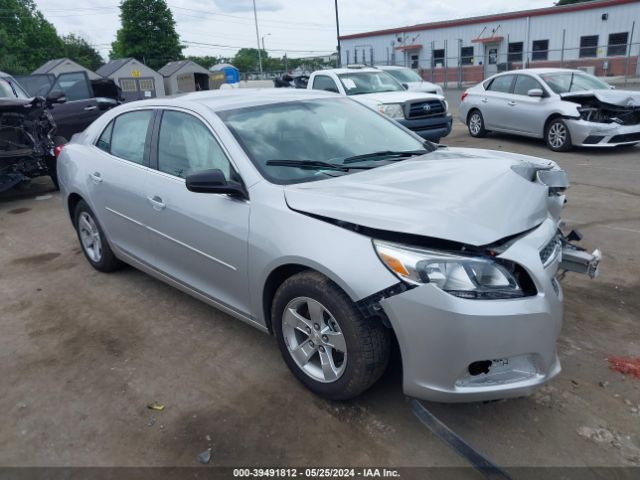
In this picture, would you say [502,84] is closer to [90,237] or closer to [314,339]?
[90,237]

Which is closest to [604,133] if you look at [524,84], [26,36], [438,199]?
[524,84]

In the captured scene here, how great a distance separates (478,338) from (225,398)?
157 cm

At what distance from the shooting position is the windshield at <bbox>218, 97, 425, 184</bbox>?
3.33m

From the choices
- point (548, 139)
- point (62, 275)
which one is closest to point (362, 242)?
point (62, 275)

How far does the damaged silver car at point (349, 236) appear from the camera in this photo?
2.51m

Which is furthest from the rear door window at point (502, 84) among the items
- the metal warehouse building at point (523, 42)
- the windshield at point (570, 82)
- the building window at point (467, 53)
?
the building window at point (467, 53)

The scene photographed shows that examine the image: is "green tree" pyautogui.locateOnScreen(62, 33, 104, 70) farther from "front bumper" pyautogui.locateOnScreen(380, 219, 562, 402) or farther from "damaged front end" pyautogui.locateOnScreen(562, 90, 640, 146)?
"front bumper" pyautogui.locateOnScreen(380, 219, 562, 402)

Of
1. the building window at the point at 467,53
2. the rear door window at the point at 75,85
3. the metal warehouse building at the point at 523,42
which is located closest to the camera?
the rear door window at the point at 75,85

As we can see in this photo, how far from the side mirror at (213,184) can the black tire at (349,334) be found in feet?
2.12

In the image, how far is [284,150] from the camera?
3453 millimetres

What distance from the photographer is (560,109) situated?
10242mm

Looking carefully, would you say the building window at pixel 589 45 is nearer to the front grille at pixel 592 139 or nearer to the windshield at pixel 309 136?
the front grille at pixel 592 139

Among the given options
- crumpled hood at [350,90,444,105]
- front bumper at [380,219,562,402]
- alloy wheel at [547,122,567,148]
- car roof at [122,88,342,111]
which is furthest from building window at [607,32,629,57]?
front bumper at [380,219,562,402]

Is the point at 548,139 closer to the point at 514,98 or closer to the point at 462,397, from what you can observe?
the point at 514,98
